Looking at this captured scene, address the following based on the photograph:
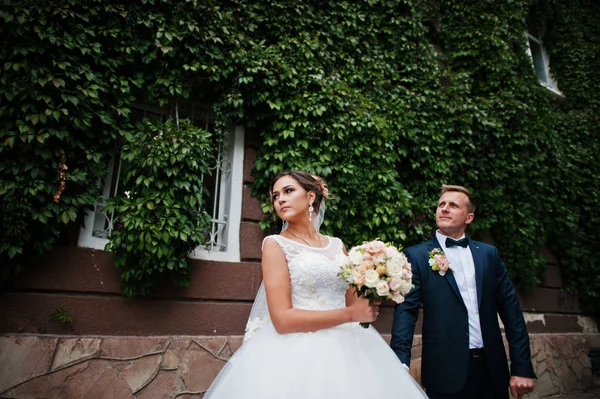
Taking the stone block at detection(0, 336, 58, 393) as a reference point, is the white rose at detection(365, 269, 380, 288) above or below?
above

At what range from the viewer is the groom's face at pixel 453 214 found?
2.86 meters

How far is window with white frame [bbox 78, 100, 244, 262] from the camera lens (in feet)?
12.0

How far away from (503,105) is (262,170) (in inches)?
169

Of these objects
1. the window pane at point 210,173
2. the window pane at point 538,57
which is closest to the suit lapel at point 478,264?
the window pane at point 210,173

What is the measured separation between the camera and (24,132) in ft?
9.57

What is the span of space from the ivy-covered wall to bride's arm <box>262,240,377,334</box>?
2032mm

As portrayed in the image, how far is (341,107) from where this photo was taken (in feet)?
14.4

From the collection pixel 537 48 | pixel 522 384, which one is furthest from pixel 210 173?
pixel 537 48

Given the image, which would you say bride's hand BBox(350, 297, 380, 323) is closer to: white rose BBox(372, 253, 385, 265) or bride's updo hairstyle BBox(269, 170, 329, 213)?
white rose BBox(372, 253, 385, 265)

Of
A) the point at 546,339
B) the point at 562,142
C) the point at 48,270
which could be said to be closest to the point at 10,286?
the point at 48,270

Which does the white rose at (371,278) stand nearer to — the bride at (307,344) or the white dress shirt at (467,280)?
the bride at (307,344)

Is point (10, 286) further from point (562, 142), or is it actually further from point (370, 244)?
point (562, 142)

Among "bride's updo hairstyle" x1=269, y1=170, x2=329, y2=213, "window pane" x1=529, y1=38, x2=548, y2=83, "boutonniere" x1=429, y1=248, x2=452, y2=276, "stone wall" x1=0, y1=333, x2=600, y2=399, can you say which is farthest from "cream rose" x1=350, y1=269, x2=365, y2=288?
"window pane" x1=529, y1=38, x2=548, y2=83

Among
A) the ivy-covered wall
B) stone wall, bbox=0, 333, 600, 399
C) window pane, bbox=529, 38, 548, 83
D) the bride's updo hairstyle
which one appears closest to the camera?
the bride's updo hairstyle
